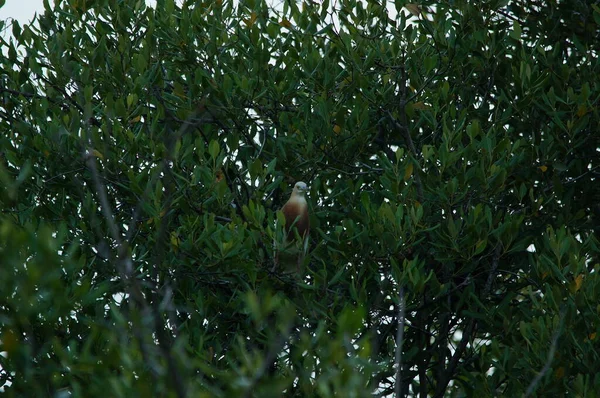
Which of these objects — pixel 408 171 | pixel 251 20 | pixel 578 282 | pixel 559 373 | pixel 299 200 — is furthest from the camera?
pixel 251 20

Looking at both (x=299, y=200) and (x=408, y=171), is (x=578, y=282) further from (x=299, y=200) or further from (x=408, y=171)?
(x=299, y=200)

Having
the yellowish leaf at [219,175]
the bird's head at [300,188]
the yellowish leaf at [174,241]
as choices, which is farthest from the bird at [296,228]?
the yellowish leaf at [174,241]

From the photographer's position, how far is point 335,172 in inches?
285

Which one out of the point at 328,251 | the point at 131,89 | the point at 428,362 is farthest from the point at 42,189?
the point at 428,362

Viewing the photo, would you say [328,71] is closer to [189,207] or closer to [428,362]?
[189,207]

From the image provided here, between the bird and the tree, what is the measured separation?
0.11 m

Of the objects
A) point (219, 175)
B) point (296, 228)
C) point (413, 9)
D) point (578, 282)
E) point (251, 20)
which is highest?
point (251, 20)

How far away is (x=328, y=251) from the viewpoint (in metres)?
6.65

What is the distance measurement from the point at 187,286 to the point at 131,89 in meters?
1.64

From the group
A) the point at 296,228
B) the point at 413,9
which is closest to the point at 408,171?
the point at 296,228

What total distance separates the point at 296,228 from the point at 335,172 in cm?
121

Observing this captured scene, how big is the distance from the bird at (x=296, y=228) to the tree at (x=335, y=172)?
0.35 feet

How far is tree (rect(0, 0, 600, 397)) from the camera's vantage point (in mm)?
6109

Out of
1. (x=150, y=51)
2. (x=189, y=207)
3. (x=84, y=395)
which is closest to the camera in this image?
(x=84, y=395)
